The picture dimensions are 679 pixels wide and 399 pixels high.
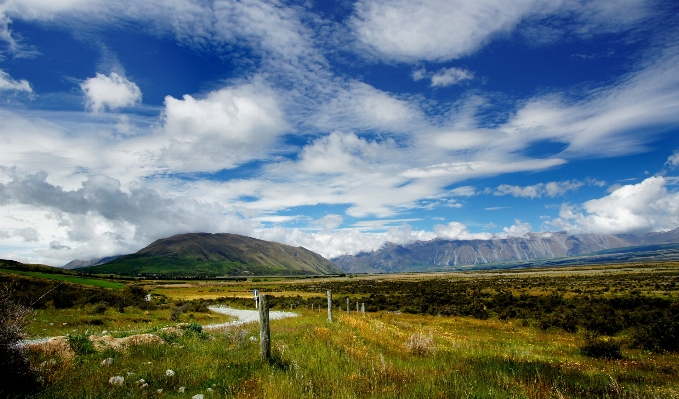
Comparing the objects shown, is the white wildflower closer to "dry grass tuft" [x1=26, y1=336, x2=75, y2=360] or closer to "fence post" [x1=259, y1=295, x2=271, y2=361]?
"dry grass tuft" [x1=26, y1=336, x2=75, y2=360]

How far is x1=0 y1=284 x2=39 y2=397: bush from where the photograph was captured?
6695 mm

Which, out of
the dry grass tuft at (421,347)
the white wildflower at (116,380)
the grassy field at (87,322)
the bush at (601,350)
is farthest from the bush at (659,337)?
the grassy field at (87,322)

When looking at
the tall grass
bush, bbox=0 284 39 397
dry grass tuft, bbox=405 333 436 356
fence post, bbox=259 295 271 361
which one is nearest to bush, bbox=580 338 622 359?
the tall grass

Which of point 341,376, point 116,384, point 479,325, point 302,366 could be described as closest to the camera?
point 116,384

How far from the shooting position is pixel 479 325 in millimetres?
33219

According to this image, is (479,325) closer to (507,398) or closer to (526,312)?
(526,312)

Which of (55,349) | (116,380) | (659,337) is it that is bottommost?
(659,337)

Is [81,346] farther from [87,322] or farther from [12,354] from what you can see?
[87,322]

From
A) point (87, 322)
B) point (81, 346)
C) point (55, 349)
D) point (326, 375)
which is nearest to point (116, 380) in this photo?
point (55, 349)

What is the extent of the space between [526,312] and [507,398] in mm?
39932

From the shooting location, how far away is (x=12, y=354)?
692 centimetres

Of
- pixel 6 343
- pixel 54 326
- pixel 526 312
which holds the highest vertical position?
pixel 6 343

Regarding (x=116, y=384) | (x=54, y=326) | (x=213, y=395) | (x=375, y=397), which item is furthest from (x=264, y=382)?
(x=54, y=326)

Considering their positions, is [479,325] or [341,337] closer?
[341,337]
